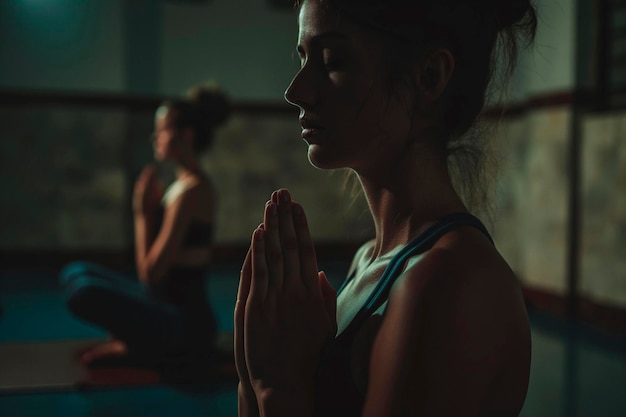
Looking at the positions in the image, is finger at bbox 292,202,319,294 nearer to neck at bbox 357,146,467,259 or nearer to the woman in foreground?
the woman in foreground

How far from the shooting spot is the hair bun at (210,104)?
11.3 ft

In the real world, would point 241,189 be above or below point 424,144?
→ below

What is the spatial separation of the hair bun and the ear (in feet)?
9.04

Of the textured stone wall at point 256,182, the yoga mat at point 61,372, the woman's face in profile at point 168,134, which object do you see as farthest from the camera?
the textured stone wall at point 256,182

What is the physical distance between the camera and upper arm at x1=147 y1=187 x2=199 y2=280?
3.19 metres

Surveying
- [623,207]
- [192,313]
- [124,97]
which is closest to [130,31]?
[124,97]

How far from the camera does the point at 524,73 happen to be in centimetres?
500

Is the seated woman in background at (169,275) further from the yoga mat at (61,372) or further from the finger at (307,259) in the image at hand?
the finger at (307,259)

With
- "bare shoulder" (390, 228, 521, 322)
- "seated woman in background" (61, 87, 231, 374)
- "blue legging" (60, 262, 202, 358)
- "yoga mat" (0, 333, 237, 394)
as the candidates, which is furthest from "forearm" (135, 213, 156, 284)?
"bare shoulder" (390, 228, 521, 322)

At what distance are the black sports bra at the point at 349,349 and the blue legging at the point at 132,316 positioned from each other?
2.41 m

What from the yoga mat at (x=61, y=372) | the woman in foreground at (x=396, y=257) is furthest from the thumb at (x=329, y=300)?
the yoga mat at (x=61, y=372)

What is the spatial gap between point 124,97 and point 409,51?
231 inches

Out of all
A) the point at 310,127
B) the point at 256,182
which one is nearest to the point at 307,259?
the point at 310,127

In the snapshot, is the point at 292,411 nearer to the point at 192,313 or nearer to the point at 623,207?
the point at 192,313
